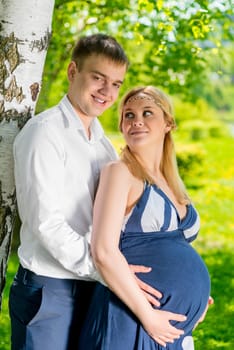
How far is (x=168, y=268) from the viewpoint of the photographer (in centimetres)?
257

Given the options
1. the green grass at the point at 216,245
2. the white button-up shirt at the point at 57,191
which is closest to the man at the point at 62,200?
the white button-up shirt at the point at 57,191

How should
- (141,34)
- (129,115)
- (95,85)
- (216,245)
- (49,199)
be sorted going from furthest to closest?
(216,245), (141,34), (129,115), (95,85), (49,199)

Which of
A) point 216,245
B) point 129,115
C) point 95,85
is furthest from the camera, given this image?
point 216,245

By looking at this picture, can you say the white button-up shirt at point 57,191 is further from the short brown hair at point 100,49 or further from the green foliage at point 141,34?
the green foliage at point 141,34

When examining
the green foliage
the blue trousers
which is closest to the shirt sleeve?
the blue trousers

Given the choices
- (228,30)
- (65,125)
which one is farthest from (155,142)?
(228,30)

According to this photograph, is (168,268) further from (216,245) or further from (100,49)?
(216,245)

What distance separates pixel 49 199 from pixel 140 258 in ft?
1.37

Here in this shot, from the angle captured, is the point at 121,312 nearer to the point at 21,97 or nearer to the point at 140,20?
the point at 21,97

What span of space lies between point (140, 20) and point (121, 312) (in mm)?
4524

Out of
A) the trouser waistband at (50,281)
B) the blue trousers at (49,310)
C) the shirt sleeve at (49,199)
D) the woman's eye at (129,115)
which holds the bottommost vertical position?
the blue trousers at (49,310)

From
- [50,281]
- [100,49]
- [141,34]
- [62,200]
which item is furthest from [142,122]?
[141,34]

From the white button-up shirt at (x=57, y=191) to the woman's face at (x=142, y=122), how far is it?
0.16 metres

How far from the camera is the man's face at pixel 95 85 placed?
2672 millimetres
